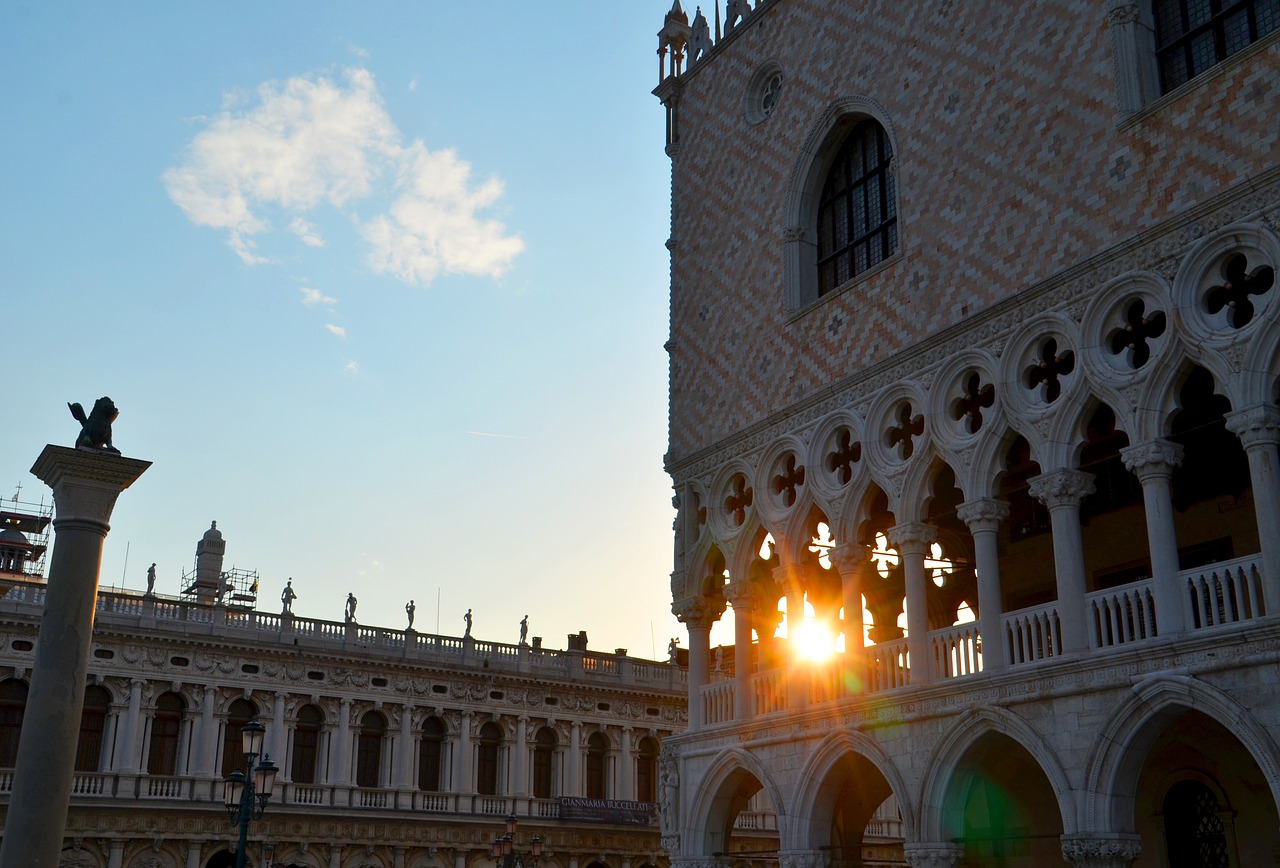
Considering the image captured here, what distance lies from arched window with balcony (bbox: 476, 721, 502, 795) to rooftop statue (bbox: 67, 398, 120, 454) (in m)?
26.9

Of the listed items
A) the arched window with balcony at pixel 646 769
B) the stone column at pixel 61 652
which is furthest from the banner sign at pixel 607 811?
the stone column at pixel 61 652

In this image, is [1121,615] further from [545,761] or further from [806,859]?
[545,761]

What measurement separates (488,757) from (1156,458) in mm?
28426

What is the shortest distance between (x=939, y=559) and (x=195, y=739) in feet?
70.3

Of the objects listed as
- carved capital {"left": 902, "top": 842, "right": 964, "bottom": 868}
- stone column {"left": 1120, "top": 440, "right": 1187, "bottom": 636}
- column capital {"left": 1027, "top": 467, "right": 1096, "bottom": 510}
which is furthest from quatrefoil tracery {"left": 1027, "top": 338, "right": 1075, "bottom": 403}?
carved capital {"left": 902, "top": 842, "right": 964, "bottom": 868}

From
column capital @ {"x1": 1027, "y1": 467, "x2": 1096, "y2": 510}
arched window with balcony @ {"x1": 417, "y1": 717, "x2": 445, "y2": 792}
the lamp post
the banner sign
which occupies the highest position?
column capital @ {"x1": 1027, "y1": 467, "x2": 1096, "y2": 510}

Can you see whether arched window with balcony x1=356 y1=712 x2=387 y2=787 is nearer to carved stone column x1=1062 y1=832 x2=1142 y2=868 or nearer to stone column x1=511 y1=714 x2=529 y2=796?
stone column x1=511 y1=714 x2=529 y2=796

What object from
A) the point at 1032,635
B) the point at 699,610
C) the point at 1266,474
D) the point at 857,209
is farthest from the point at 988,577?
the point at 857,209

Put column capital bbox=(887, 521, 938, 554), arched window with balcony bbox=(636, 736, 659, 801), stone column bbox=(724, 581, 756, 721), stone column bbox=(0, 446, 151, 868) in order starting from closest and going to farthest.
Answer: stone column bbox=(0, 446, 151, 868) → column capital bbox=(887, 521, 938, 554) → stone column bbox=(724, 581, 756, 721) → arched window with balcony bbox=(636, 736, 659, 801)

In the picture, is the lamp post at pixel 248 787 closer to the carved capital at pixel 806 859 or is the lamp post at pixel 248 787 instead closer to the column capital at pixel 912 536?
the carved capital at pixel 806 859

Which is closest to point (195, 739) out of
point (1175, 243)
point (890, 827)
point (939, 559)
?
point (890, 827)

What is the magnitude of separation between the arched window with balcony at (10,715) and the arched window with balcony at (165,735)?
10.2 ft

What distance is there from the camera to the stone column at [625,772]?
134ft

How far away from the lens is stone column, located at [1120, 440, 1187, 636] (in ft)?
44.8
